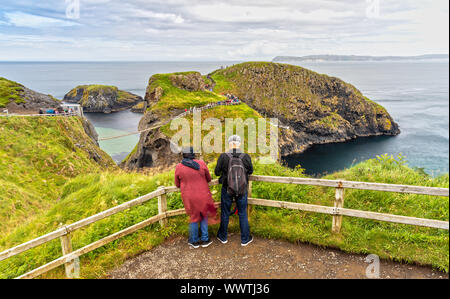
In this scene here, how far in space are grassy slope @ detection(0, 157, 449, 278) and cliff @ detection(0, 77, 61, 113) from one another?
36.9 metres

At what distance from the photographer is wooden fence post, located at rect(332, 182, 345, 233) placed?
6.50m

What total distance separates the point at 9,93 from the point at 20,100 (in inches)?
104

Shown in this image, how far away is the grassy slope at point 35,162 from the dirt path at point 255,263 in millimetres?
10768

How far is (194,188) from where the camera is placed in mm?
6645

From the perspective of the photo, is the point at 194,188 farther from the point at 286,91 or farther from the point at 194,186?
the point at 286,91

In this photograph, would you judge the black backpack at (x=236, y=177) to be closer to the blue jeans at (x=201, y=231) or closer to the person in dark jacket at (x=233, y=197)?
the person in dark jacket at (x=233, y=197)

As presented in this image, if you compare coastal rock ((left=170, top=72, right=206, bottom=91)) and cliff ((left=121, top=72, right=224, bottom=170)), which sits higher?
coastal rock ((left=170, top=72, right=206, bottom=91))

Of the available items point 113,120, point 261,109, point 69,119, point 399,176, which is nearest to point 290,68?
point 261,109

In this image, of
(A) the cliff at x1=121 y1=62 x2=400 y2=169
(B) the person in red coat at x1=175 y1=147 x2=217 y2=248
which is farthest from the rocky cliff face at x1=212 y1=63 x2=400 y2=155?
(B) the person in red coat at x1=175 y1=147 x2=217 y2=248

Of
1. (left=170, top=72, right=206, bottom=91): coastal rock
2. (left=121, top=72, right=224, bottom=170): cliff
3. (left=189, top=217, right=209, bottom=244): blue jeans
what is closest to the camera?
(left=189, top=217, right=209, bottom=244): blue jeans

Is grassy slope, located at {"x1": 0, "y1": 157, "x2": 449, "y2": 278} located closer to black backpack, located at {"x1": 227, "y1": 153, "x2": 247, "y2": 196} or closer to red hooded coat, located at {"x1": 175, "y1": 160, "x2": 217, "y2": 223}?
red hooded coat, located at {"x1": 175, "y1": 160, "x2": 217, "y2": 223}

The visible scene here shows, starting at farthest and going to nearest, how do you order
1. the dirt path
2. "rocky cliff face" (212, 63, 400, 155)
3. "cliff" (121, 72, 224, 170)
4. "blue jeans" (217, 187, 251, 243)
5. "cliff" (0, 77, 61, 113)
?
"rocky cliff face" (212, 63, 400, 155) < "cliff" (121, 72, 224, 170) < "cliff" (0, 77, 61, 113) < "blue jeans" (217, 187, 251, 243) < the dirt path

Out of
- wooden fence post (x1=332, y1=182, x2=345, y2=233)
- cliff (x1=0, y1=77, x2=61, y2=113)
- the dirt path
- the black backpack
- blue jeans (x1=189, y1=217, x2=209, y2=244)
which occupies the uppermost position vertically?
cliff (x1=0, y1=77, x2=61, y2=113)

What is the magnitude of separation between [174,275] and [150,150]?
164 ft
